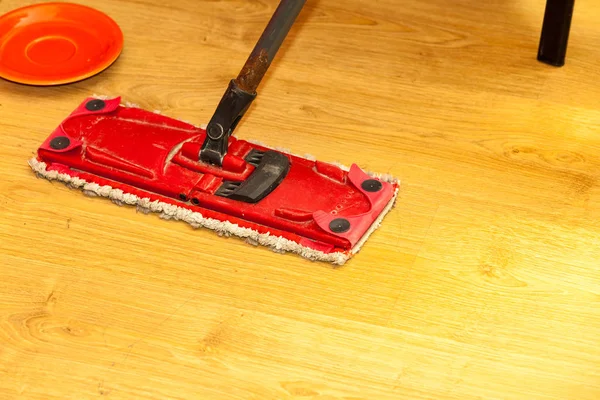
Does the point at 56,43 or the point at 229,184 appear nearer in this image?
the point at 229,184

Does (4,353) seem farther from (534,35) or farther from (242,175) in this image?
(534,35)

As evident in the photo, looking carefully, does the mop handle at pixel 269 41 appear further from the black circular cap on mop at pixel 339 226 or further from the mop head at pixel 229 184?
the black circular cap on mop at pixel 339 226

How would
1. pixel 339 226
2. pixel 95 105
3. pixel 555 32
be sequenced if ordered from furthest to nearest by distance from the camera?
pixel 555 32 → pixel 95 105 → pixel 339 226

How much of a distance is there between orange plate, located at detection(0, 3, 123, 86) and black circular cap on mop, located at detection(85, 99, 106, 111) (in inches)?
4.5

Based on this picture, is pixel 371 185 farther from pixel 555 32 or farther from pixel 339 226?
pixel 555 32

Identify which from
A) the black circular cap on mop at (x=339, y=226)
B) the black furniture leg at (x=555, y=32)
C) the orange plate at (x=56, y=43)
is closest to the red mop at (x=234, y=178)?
the black circular cap on mop at (x=339, y=226)

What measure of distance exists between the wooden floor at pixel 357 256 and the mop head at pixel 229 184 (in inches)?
1.1

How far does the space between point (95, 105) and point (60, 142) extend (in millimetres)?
100

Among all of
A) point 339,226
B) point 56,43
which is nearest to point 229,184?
point 339,226

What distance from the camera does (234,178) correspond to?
138 centimetres

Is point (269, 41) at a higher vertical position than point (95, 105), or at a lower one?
higher

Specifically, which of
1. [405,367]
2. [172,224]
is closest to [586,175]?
[405,367]

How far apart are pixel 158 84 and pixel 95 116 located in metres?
0.17

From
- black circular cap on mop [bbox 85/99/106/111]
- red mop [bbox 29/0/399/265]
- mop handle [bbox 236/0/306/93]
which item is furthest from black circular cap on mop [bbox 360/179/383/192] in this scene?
black circular cap on mop [bbox 85/99/106/111]
